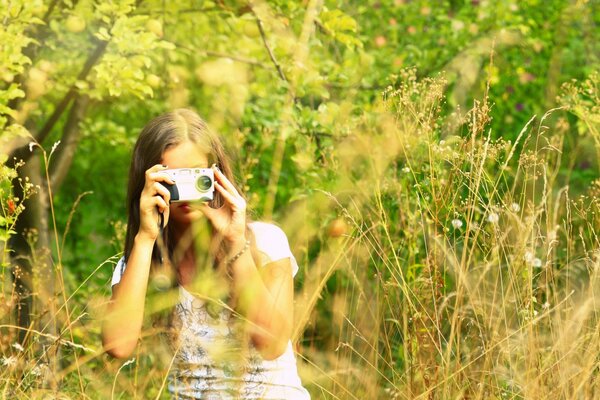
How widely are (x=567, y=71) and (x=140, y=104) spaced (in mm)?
2508

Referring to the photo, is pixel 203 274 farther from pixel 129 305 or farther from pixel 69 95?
pixel 69 95

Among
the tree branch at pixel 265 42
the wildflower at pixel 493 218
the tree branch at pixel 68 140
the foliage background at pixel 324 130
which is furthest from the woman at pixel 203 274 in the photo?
the tree branch at pixel 68 140

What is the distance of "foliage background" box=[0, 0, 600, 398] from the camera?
6.98ft

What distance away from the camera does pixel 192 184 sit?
2129 millimetres

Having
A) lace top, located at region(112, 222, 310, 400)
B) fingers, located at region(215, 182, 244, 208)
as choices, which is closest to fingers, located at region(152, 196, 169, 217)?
fingers, located at region(215, 182, 244, 208)

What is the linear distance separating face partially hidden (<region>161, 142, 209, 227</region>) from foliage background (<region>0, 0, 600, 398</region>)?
1.11 feet

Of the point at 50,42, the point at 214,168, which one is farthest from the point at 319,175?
the point at 50,42

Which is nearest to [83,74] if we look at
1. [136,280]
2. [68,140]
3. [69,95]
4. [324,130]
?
[69,95]

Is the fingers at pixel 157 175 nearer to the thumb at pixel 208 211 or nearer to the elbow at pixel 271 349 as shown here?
the thumb at pixel 208 211

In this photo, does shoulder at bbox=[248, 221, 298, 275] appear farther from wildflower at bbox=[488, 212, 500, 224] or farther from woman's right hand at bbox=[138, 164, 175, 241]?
wildflower at bbox=[488, 212, 500, 224]

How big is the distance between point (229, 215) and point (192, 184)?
12cm

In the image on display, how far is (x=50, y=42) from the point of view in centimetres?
349

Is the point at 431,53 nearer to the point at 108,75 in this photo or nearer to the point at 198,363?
the point at 108,75

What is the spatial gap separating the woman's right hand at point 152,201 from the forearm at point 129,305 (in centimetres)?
3
